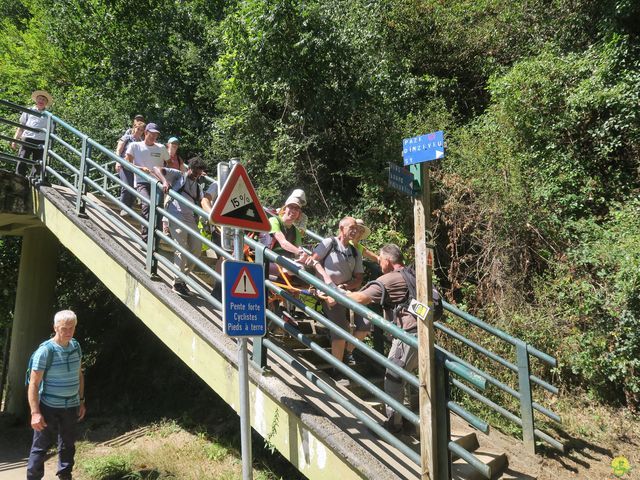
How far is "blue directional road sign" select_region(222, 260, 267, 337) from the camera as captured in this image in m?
3.20

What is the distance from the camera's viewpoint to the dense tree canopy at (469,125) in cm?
674

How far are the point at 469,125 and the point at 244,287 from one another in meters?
7.94

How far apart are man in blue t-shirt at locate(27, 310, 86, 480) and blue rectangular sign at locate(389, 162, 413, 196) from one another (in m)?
3.16

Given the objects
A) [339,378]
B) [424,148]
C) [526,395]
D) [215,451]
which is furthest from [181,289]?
[526,395]

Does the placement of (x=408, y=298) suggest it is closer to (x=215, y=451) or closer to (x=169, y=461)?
(x=215, y=451)

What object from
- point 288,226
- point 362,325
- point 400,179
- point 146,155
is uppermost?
point 146,155

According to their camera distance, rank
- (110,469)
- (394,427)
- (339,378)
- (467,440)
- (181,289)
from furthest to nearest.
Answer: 1. (110,469)
2. (181,289)
3. (339,378)
4. (467,440)
5. (394,427)

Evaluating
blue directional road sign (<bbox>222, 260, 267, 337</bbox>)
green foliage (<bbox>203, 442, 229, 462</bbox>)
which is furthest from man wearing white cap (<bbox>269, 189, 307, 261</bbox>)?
green foliage (<bbox>203, 442, 229, 462</bbox>)

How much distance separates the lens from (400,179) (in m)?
3.31

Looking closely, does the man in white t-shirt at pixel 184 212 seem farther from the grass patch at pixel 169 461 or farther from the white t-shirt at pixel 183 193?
the grass patch at pixel 169 461

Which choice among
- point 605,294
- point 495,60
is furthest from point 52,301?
point 495,60

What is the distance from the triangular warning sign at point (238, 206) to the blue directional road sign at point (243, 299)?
29 cm

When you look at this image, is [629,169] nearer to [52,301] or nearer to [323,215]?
[323,215]

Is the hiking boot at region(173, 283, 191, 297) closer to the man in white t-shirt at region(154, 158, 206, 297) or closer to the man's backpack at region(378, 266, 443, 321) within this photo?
the man in white t-shirt at region(154, 158, 206, 297)
